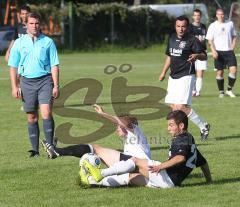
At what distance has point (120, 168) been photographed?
8.71 metres

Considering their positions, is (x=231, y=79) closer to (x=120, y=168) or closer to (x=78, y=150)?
(x=78, y=150)

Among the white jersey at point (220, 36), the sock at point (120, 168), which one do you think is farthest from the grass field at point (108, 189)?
the white jersey at point (220, 36)

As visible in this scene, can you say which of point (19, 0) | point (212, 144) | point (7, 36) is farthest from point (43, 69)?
point (19, 0)

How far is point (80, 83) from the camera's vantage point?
22.7 m

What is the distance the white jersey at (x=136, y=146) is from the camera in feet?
30.1

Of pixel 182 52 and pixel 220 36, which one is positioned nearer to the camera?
pixel 182 52

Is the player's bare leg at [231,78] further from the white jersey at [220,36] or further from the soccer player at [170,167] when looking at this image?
the soccer player at [170,167]

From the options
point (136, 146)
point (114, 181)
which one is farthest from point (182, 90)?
point (114, 181)

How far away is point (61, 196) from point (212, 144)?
183 inches

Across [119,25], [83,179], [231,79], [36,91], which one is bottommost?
[119,25]

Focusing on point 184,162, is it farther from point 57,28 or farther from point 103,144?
point 57,28

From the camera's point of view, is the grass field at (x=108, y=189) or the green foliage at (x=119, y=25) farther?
the green foliage at (x=119, y=25)

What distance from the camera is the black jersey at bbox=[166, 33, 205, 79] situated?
12711mm

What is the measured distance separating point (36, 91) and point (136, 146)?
8.17 ft
